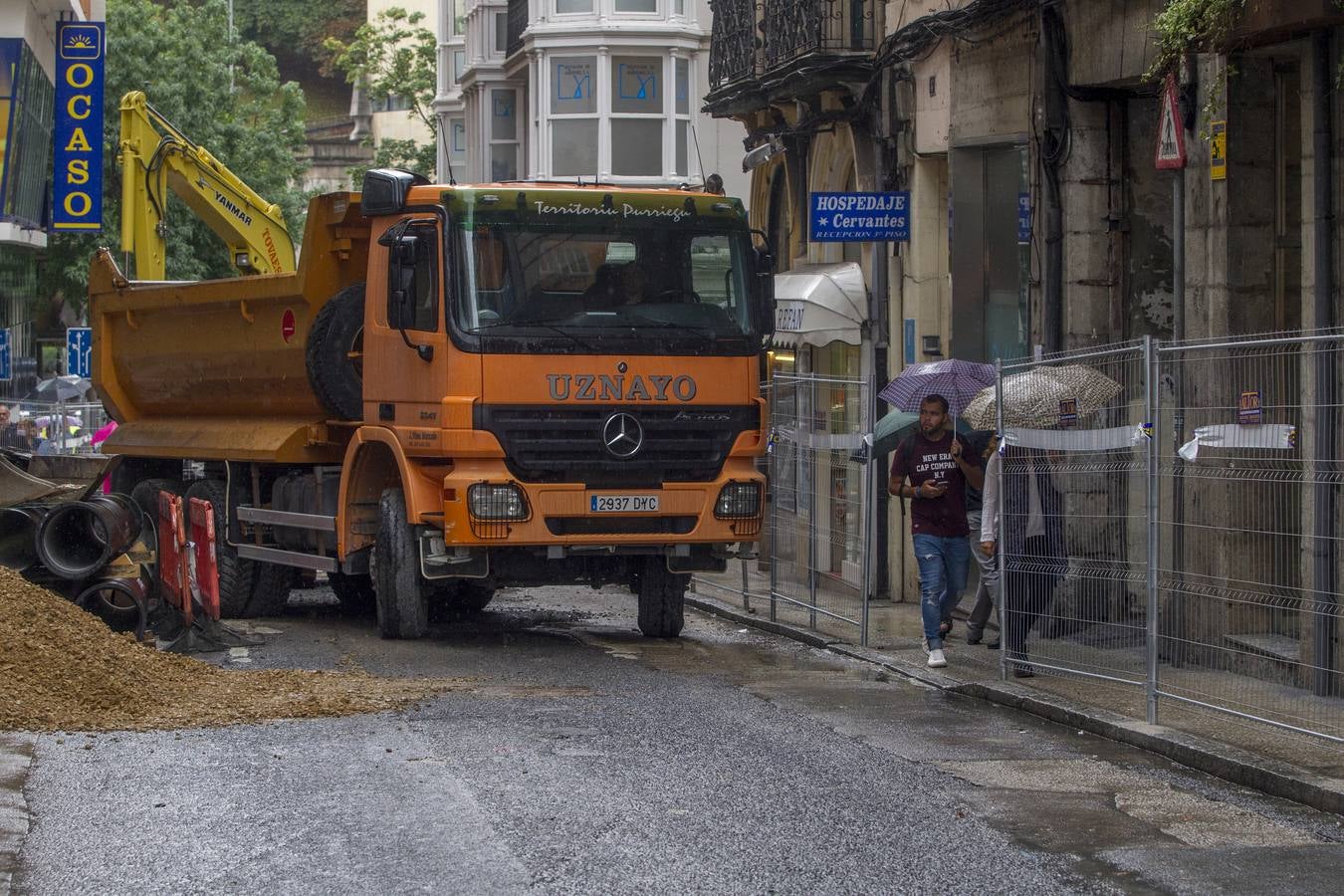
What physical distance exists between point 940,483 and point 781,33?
8.52 metres

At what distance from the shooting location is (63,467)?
19.4m

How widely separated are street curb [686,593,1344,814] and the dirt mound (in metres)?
3.06

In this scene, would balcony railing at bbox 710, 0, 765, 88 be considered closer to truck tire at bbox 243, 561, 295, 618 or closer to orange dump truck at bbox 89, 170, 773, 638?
orange dump truck at bbox 89, 170, 773, 638

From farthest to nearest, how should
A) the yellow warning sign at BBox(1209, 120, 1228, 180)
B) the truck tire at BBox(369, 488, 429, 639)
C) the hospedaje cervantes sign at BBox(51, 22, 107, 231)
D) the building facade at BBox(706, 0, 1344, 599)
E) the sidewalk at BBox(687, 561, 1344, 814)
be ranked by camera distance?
the hospedaje cervantes sign at BBox(51, 22, 107, 231)
the truck tire at BBox(369, 488, 429, 639)
the building facade at BBox(706, 0, 1344, 599)
the yellow warning sign at BBox(1209, 120, 1228, 180)
the sidewalk at BBox(687, 561, 1344, 814)

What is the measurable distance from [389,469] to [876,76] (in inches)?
266

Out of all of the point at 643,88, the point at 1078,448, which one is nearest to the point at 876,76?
the point at 1078,448

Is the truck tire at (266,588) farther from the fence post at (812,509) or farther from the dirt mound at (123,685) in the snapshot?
the fence post at (812,509)

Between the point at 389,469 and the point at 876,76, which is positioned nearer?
the point at 389,469

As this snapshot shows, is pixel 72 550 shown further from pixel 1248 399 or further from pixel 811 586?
pixel 1248 399

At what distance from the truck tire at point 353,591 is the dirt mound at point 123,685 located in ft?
15.7

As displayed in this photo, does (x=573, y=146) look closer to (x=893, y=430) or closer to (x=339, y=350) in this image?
(x=339, y=350)

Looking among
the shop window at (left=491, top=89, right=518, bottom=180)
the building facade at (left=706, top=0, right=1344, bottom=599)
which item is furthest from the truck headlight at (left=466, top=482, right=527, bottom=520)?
the shop window at (left=491, top=89, right=518, bottom=180)

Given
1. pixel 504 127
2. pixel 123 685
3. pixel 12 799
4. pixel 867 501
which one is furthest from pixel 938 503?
pixel 504 127

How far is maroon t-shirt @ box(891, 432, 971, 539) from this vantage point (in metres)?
12.9
